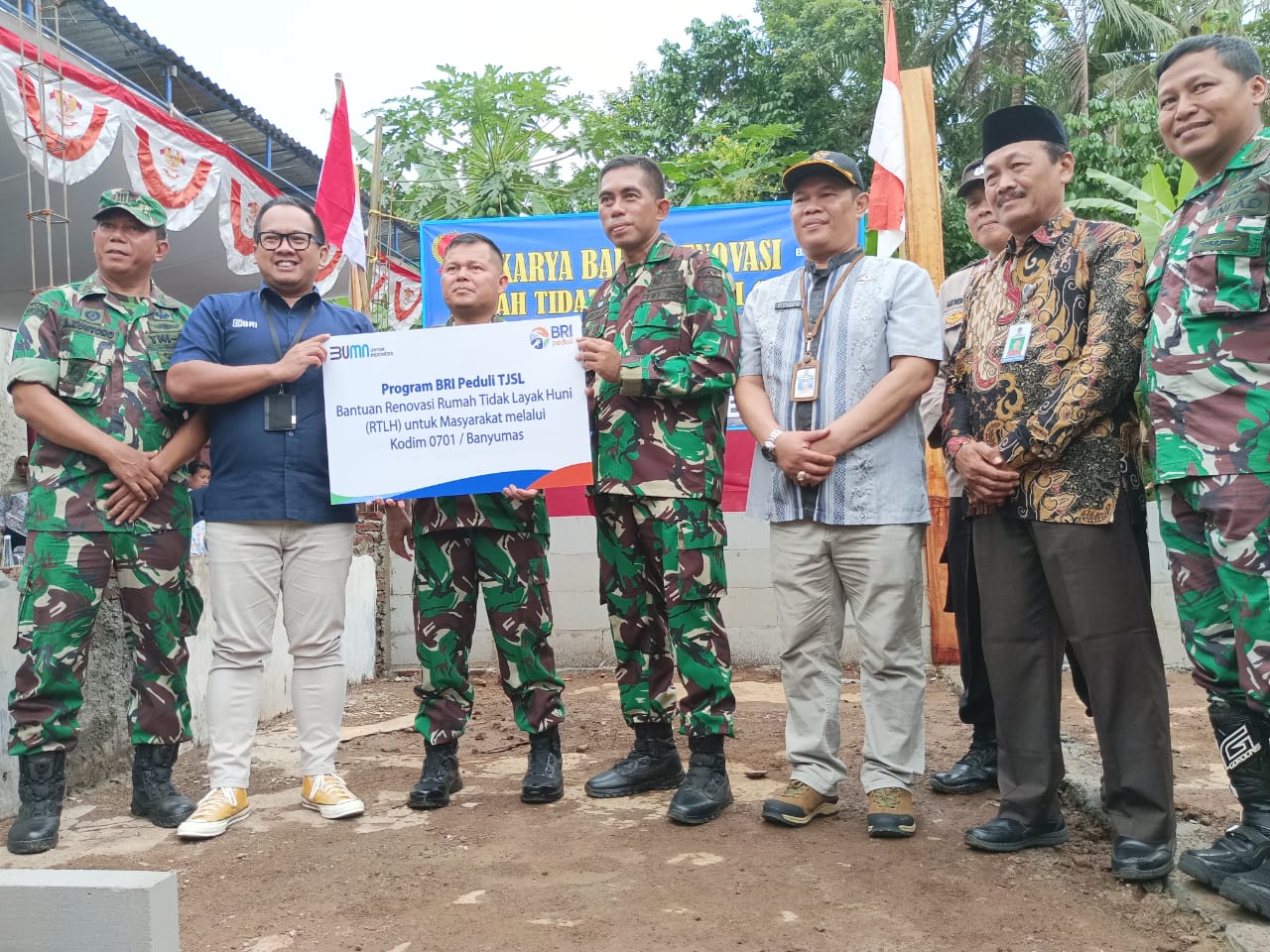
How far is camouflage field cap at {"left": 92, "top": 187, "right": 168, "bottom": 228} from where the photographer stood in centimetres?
353

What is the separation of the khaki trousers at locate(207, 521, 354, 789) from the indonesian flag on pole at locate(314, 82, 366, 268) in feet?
11.8

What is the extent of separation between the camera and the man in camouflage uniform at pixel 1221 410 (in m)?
2.35

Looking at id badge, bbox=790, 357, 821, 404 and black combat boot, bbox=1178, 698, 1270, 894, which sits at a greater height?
id badge, bbox=790, 357, 821, 404

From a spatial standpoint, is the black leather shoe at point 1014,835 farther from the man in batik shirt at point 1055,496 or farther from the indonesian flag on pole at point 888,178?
the indonesian flag on pole at point 888,178

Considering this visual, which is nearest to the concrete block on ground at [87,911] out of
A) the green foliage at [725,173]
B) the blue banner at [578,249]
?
the blue banner at [578,249]

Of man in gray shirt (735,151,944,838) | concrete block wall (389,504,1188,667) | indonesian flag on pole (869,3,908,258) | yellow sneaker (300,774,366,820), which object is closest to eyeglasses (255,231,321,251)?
man in gray shirt (735,151,944,838)

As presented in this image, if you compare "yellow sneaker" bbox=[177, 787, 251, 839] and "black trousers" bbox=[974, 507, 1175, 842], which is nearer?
"black trousers" bbox=[974, 507, 1175, 842]

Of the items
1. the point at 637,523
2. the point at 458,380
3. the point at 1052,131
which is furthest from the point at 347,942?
the point at 1052,131

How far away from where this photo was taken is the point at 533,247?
6.53 m

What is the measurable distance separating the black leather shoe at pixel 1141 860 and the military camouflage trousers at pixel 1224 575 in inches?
17.0

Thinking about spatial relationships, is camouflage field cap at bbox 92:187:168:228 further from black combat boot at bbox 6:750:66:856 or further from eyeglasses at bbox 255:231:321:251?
black combat boot at bbox 6:750:66:856

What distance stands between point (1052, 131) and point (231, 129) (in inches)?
413

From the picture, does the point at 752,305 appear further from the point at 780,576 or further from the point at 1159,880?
the point at 1159,880

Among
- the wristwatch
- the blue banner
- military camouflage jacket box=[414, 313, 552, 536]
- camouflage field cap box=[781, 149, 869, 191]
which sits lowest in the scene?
military camouflage jacket box=[414, 313, 552, 536]
